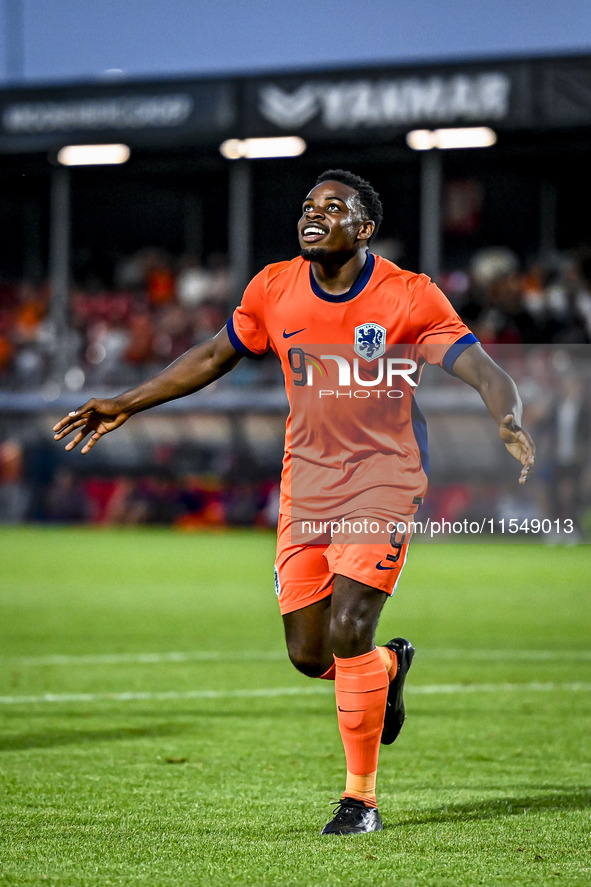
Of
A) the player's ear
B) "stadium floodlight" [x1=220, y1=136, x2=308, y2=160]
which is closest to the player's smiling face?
the player's ear

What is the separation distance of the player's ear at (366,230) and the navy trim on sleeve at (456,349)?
57 centimetres

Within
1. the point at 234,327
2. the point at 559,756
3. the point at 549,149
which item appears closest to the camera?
the point at 234,327

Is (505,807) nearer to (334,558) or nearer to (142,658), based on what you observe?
(334,558)

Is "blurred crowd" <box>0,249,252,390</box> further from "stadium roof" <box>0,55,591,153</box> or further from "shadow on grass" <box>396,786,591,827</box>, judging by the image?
"shadow on grass" <box>396,786,591,827</box>

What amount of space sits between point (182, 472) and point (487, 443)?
5.55 metres

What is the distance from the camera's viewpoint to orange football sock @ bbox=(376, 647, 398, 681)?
186 inches

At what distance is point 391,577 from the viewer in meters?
4.41

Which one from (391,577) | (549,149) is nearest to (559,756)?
(391,577)

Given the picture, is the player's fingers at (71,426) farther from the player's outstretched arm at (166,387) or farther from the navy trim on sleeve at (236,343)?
the navy trim on sleeve at (236,343)

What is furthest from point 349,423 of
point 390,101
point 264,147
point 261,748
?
point 264,147

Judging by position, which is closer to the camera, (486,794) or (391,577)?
(391,577)

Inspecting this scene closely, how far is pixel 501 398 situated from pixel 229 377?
60.3ft

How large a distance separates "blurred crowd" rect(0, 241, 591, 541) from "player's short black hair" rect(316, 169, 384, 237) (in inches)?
573

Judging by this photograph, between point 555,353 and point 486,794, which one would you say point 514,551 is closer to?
point 555,353
